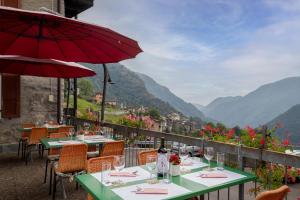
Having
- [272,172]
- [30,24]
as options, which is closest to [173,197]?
[272,172]

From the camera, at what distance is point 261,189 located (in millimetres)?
3211

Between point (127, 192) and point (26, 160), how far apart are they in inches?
201

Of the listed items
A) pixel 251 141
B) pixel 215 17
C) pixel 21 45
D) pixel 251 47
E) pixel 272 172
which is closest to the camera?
pixel 272 172

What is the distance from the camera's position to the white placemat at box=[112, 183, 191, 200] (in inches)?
79.5

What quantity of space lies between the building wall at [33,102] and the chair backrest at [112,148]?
4908mm

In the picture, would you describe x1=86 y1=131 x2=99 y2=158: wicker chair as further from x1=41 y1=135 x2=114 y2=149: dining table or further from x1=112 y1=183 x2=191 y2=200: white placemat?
x1=112 y1=183 x2=191 y2=200: white placemat

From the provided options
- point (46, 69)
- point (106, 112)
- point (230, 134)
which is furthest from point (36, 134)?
point (106, 112)

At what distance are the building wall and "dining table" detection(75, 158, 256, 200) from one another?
659 cm

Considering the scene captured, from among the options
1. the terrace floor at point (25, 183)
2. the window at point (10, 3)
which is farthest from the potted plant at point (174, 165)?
the window at point (10, 3)

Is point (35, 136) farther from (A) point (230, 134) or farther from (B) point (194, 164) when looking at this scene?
(B) point (194, 164)

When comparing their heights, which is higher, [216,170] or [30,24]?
[30,24]

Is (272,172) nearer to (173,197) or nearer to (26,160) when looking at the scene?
(173,197)

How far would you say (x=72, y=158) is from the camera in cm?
412

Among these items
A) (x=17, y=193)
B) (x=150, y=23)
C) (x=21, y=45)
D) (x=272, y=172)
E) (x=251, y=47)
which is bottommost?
(x=17, y=193)
